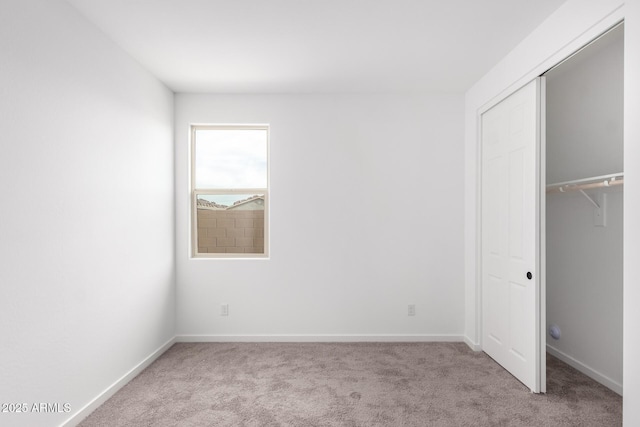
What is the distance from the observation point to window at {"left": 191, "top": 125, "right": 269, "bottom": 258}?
4.07 metres

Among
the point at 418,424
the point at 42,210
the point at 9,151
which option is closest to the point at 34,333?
the point at 42,210

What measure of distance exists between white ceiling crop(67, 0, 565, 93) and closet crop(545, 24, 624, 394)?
652 mm

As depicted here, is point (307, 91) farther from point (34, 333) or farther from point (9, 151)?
point (34, 333)

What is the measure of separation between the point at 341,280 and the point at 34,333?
2.67 meters

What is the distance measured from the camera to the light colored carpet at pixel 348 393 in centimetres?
242

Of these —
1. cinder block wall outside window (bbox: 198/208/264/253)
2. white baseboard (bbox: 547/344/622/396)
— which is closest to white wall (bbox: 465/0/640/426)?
white baseboard (bbox: 547/344/622/396)

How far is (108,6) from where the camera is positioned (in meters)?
2.33

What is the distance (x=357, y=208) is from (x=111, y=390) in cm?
270

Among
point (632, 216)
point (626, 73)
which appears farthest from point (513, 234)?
point (626, 73)

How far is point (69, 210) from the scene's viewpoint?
2281 millimetres

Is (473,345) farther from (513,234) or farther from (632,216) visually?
(632,216)

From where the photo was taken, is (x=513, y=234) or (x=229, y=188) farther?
(x=229, y=188)

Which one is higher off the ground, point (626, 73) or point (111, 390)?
point (626, 73)

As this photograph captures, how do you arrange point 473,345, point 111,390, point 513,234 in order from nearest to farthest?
point 111,390, point 513,234, point 473,345
